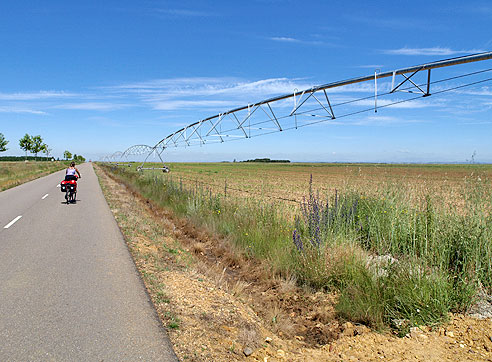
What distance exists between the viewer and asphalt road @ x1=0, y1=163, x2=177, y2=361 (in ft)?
12.0

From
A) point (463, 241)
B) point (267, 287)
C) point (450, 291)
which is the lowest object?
point (267, 287)

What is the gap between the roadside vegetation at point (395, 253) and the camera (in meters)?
4.33

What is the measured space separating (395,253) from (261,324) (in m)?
2.90

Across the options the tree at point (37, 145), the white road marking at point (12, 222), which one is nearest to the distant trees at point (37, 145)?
the tree at point (37, 145)

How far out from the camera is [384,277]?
4828mm

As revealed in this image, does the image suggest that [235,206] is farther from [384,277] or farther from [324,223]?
[384,277]

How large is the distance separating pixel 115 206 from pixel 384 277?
13.2m

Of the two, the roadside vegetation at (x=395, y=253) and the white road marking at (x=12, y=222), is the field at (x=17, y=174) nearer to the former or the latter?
the white road marking at (x=12, y=222)

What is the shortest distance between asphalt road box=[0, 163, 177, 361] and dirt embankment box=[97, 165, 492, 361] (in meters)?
0.31

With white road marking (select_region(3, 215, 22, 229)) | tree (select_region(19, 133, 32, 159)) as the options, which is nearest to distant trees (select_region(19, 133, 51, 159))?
tree (select_region(19, 133, 32, 159))

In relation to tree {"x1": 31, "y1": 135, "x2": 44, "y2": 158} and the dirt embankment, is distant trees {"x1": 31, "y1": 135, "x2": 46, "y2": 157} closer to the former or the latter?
tree {"x1": 31, "y1": 135, "x2": 44, "y2": 158}

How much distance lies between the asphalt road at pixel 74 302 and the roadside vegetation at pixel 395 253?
2600 mm

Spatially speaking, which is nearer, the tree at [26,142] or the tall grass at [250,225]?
the tall grass at [250,225]

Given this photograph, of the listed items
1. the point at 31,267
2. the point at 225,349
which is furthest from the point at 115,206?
the point at 225,349
